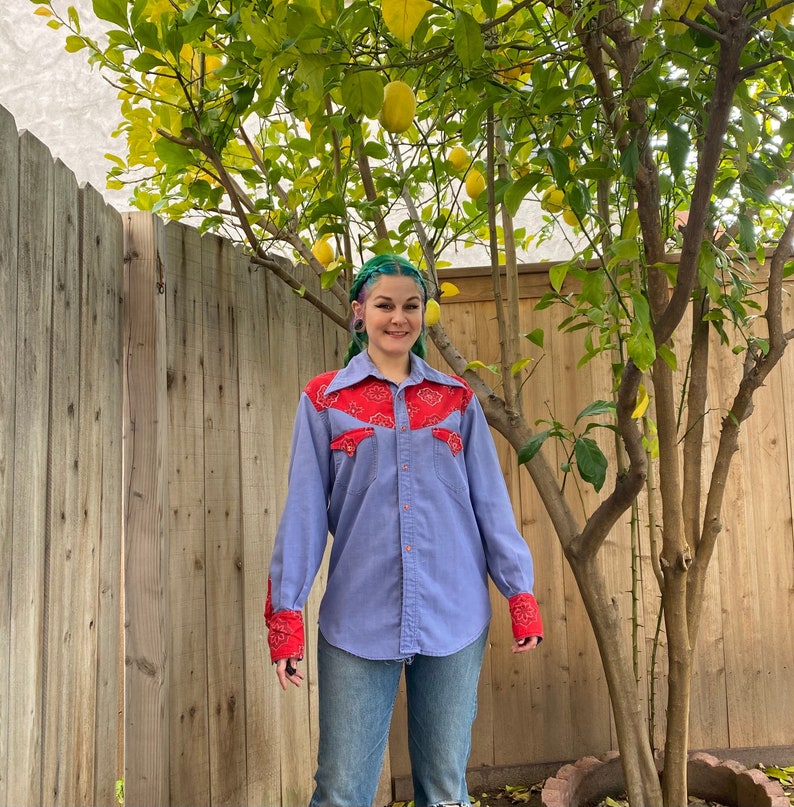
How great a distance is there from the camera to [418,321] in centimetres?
159

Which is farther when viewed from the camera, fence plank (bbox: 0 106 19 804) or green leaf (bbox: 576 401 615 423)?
green leaf (bbox: 576 401 615 423)

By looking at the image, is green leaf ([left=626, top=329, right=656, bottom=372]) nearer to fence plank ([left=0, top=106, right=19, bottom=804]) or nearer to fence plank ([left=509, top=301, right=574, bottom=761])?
fence plank ([left=0, top=106, right=19, bottom=804])

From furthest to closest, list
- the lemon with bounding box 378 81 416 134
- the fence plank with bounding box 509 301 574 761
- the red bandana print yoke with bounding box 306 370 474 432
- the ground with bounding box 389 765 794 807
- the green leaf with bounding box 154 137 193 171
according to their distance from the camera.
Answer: the fence plank with bounding box 509 301 574 761 → the ground with bounding box 389 765 794 807 → the green leaf with bounding box 154 137 193 171 → the red bandana print yoke with bounding box 306 370 474 432 → the lemon with bounding box 378 81 416 134

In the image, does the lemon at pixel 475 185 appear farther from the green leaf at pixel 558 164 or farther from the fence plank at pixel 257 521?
the green leaf at pixel 558 164

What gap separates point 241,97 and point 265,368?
2.47 feet

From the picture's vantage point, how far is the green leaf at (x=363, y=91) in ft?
3.55

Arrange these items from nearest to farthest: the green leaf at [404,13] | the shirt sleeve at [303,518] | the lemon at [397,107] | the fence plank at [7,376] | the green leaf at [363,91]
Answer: the green leaf at [404,13]
the green leaf at [363,91]
the fence plank at [7,376]
the lemon at [397,107]
the shirt sleeve at [303,518]

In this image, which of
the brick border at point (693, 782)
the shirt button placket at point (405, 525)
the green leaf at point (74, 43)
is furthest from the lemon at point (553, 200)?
the brick border at point (693, 782)

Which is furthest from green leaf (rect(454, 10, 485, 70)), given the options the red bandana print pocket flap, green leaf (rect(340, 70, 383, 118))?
the red bandana print pocket flap

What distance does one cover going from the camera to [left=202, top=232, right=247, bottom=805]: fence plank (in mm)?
1807

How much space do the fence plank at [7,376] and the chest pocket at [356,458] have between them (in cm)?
54

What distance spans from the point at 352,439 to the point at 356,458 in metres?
0.04

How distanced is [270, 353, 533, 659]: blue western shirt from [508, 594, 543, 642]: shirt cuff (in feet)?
0.06

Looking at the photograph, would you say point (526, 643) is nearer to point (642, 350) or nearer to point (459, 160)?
point (642, 350)
